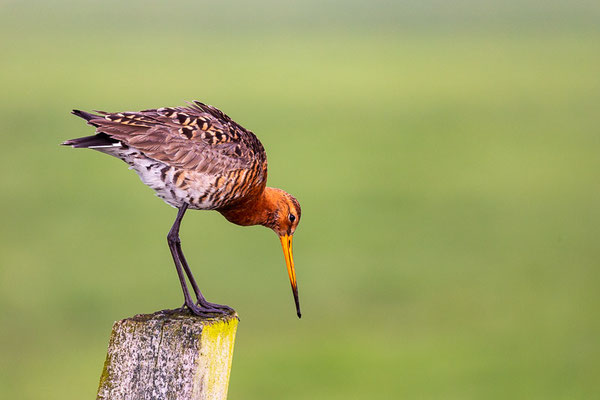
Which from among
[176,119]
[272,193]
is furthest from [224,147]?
[272,193]

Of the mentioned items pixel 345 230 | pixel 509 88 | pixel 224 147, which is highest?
pixel 509 88

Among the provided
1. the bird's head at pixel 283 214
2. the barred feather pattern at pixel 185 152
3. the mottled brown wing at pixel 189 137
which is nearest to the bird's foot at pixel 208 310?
the barred feather pattern at pixel 185 152

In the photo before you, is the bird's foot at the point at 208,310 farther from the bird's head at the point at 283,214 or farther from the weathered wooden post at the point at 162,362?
the bird's head at the point at 283,214

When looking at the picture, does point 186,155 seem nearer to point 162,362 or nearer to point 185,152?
point 185,152

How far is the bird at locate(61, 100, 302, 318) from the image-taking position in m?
6.04

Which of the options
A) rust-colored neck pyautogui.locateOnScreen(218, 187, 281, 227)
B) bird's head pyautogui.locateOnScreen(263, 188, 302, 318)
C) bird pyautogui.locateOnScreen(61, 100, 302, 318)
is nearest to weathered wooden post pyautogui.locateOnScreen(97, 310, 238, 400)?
bird pyautogui.locateOnScreen(61, 100, 302, 318)

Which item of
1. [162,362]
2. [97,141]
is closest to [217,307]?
[97,141]

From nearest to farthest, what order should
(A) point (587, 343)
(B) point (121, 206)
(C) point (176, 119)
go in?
(C) point (176, 119)
(A) point (587, 343)
(B) point (121, 206)

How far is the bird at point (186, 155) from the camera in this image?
6.04m

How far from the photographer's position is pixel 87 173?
79.5 ft

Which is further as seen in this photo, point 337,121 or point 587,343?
point 337,121

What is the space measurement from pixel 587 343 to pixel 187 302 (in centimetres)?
952

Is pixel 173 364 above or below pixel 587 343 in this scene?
above

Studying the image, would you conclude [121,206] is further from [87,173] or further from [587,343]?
[587,343]
